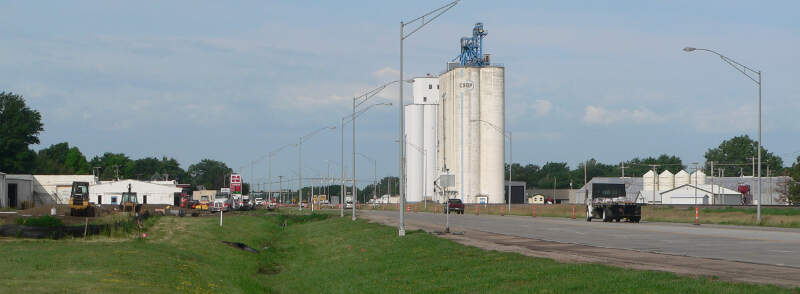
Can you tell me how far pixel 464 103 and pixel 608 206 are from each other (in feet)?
248

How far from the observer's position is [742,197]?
133375 mm

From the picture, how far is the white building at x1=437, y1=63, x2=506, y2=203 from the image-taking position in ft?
443

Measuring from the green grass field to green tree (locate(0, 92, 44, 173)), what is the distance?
117 m

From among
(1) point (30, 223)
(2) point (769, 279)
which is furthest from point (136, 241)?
(2) point (769, 279)

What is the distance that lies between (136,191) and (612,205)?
9929 cm

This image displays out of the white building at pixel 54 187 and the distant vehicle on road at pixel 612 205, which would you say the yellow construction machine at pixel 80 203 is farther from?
the white building at pixel 54 187

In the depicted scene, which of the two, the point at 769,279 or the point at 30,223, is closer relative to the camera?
the point at 769,279

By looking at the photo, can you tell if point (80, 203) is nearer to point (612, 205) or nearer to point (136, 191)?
point (612, 205)

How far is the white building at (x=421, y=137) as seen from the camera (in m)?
153

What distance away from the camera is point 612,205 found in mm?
60375

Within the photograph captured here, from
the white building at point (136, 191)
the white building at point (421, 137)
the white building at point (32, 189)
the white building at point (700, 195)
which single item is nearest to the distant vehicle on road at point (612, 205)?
the white building at point (32, 189)

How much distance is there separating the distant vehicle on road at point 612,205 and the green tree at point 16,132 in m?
116

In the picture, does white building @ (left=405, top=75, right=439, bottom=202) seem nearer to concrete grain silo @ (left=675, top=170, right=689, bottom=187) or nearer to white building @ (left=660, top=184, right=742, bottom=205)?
white building @ (left=660, top=184, right=742, bottom=205)

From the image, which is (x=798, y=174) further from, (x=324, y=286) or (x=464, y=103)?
(x=324, y=286)
